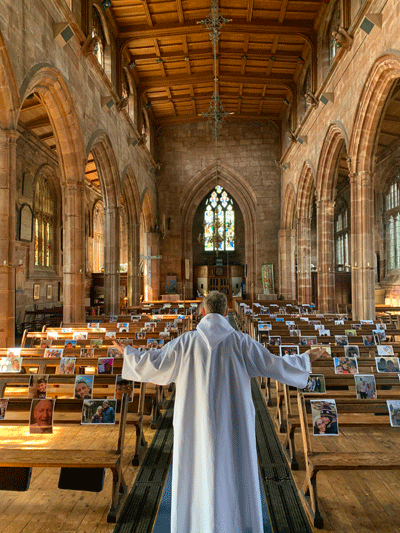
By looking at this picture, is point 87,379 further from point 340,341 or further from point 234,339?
point 340,341

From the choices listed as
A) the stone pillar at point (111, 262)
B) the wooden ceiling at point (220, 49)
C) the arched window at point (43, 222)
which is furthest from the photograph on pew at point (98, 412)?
the arched window at point (43, 222)

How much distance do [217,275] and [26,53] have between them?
64.6 feet

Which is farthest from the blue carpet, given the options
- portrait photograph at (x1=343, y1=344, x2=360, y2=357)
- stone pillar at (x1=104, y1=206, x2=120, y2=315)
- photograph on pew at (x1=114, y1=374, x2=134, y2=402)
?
stone pillar at (x1=104, y1=206, x2=120, y2=315)

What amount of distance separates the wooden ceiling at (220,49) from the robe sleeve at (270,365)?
45.1 ft

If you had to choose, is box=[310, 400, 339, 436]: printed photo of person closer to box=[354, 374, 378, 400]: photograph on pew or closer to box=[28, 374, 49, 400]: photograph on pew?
box=[354, 374, 378, 400]: photograph on pew

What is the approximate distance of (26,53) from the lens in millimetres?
8375

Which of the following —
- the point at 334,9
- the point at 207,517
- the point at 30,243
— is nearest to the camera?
the point at 207,517

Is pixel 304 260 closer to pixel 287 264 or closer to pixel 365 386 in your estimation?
pixel 287 264

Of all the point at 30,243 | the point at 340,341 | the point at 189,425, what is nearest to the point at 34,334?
the point at 340,341

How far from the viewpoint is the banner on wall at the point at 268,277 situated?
22.7 meters

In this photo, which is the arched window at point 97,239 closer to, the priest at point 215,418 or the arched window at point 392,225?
the arched window at point 392,225

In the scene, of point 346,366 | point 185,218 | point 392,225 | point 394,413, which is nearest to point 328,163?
point 392,225

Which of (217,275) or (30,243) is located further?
(217,275)

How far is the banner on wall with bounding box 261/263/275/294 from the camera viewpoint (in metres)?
22.7
